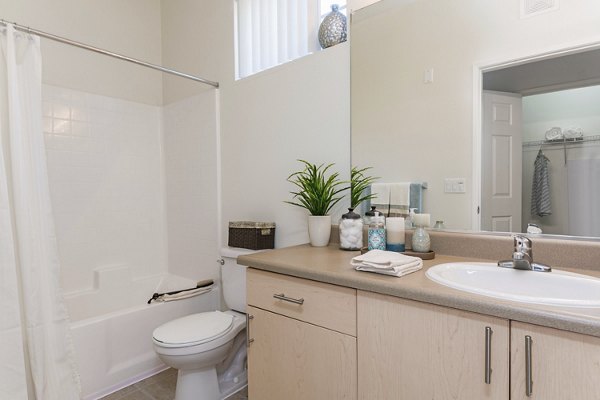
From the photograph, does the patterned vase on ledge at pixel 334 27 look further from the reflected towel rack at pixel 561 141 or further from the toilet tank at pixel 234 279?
the toilet tank at pixel 234 279

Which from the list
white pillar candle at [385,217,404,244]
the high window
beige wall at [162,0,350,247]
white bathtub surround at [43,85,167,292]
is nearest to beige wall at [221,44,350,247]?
beige wall at [162,0,350,247]

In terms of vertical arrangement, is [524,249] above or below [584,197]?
below

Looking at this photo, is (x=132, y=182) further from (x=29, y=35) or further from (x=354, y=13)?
(x=354, y=13)

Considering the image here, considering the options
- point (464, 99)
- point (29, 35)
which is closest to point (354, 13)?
point (464, 99)

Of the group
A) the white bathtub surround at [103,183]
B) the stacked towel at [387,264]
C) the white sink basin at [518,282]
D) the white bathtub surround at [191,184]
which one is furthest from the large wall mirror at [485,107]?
the white bathtub surround at [103,183]

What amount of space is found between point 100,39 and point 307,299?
255 centimetres

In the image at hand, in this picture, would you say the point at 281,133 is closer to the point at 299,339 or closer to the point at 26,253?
the point at 299,339

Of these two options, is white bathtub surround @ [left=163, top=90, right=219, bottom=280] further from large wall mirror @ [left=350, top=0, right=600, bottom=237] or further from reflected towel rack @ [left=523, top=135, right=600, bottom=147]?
reflected towel rack @ [left=523, top=135, right=600, bottom=147]

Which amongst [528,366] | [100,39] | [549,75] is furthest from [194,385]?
[100,39]

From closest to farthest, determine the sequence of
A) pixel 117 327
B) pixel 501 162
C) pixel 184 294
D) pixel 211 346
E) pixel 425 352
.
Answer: pixel 425 352
pixel 501 162
pixel 211 346
pixel 117 327
pixel 184 294

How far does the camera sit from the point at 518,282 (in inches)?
41.4

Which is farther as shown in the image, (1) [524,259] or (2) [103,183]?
(2) [103,183]

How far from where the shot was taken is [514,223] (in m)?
1.26

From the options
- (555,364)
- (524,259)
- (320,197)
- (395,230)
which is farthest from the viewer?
(320,197)
